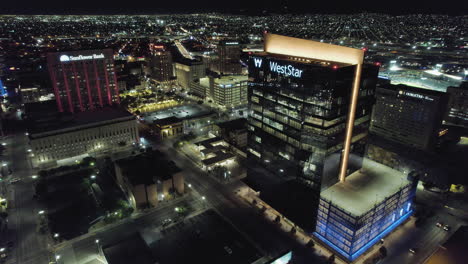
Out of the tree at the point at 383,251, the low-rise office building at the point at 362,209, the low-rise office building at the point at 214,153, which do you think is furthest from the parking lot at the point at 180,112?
the tree at the point at 383,251

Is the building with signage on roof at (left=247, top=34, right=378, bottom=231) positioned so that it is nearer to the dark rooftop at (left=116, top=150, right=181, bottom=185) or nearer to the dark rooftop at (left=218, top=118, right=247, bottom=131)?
the dark rooftop at (left=116, top=150, right=181, bottom=185)

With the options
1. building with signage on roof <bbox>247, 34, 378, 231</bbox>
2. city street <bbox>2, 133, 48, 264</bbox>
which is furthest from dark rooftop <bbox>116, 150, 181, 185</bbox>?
building with signage on roof <bbox>247, 34, 378, 231</bbox>

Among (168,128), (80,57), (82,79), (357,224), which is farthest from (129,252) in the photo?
(80,57)

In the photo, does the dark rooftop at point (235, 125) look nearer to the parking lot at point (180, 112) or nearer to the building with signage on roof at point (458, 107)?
the parking lot at point (180, 112)

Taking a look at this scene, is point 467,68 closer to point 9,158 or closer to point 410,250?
point 410,250

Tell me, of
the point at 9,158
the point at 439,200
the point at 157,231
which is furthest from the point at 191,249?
the point at 9,158

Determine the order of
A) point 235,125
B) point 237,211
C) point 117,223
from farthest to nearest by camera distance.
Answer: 1. point 235,125
2. point 237,211
3. point 117,223

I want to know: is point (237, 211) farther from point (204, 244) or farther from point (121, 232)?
point (121, 232)
